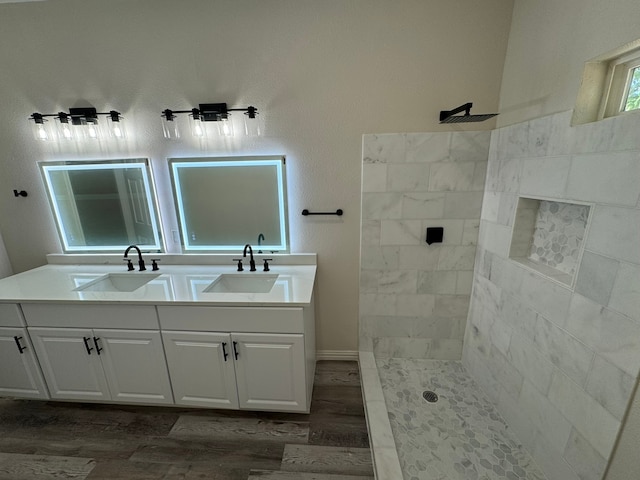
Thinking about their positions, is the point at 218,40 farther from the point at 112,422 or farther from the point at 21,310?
the point at 112,422

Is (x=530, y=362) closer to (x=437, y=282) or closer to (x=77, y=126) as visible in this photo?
(x=437, y=282)

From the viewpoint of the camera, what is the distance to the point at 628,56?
3.36 ft

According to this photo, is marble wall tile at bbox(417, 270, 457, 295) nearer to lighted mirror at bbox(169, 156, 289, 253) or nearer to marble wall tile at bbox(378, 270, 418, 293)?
marble wall tile at bbox(378, 270, 418, 293)

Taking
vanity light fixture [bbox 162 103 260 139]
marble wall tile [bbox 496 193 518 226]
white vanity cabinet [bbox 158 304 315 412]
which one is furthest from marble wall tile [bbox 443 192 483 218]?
vanity light fixture [bbox 162 103 260 139]

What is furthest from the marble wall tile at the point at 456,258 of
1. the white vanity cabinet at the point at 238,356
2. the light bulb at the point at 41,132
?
the light bulb at the point at 41,132

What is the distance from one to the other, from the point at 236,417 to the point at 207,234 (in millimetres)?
1408

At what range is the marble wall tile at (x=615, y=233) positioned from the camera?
91 cm

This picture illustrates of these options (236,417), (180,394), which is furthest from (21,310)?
(236,417)

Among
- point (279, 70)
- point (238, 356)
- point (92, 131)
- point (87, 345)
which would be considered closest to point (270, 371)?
point (238, 356)

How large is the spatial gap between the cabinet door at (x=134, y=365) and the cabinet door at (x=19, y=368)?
1.74 ft

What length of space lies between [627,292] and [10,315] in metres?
3.32

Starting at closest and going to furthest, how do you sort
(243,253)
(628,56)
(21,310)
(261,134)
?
(628,56) < (21,310) < (261,134) < (243,253)

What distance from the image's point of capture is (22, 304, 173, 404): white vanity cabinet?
1.62 meters

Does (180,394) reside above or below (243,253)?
below
